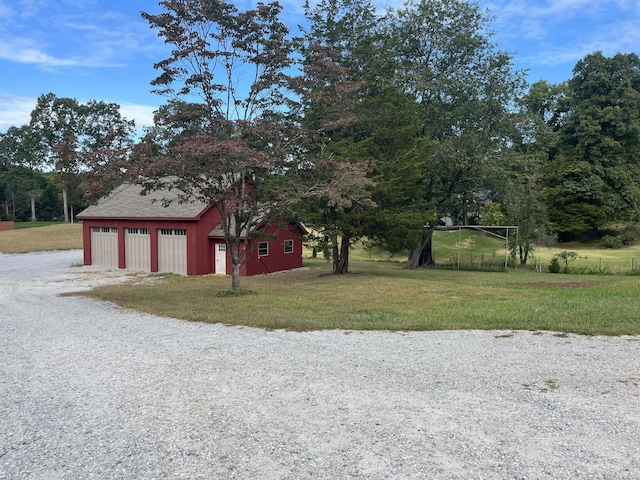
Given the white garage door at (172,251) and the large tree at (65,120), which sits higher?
the large tree at (65,120)

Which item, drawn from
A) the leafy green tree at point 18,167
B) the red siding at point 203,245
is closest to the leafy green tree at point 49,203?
the leafy green tree at point 18,167

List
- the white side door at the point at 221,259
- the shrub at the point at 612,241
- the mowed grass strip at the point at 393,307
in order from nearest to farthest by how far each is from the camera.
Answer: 1. the mowed grass strip at the point at 393,307
2. the white side door at the point at 221,259
3. the shrub at the point at 612,241

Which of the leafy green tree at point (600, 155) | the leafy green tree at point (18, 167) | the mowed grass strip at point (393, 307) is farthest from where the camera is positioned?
the leafy green tree at point (18, 167)

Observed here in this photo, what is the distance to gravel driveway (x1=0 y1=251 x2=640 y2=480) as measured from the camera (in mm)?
3664

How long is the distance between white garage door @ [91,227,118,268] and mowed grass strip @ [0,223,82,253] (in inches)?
491

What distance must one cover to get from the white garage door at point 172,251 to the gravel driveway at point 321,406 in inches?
590

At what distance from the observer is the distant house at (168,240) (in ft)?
74.8

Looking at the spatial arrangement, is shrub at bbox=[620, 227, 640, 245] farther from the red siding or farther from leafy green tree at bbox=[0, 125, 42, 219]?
leafy green tree at bbox=[0, 125, 42, 219]

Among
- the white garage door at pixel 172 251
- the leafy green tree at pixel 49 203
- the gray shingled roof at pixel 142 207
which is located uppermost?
the leafy green tree at pixel 49 203

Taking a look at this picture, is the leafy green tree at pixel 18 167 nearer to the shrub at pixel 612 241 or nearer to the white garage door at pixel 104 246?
the white garage door at pixel 104 246

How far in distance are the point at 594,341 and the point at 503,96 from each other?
20.8 meters

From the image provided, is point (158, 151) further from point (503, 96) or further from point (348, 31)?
point (503, 96)

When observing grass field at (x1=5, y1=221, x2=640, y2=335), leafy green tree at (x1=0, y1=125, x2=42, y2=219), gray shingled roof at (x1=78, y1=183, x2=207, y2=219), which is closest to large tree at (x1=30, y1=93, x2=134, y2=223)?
leafy green tree at (x1=0, y1=125, x2=42, y2=219)

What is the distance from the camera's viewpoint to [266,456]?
12.4ft
